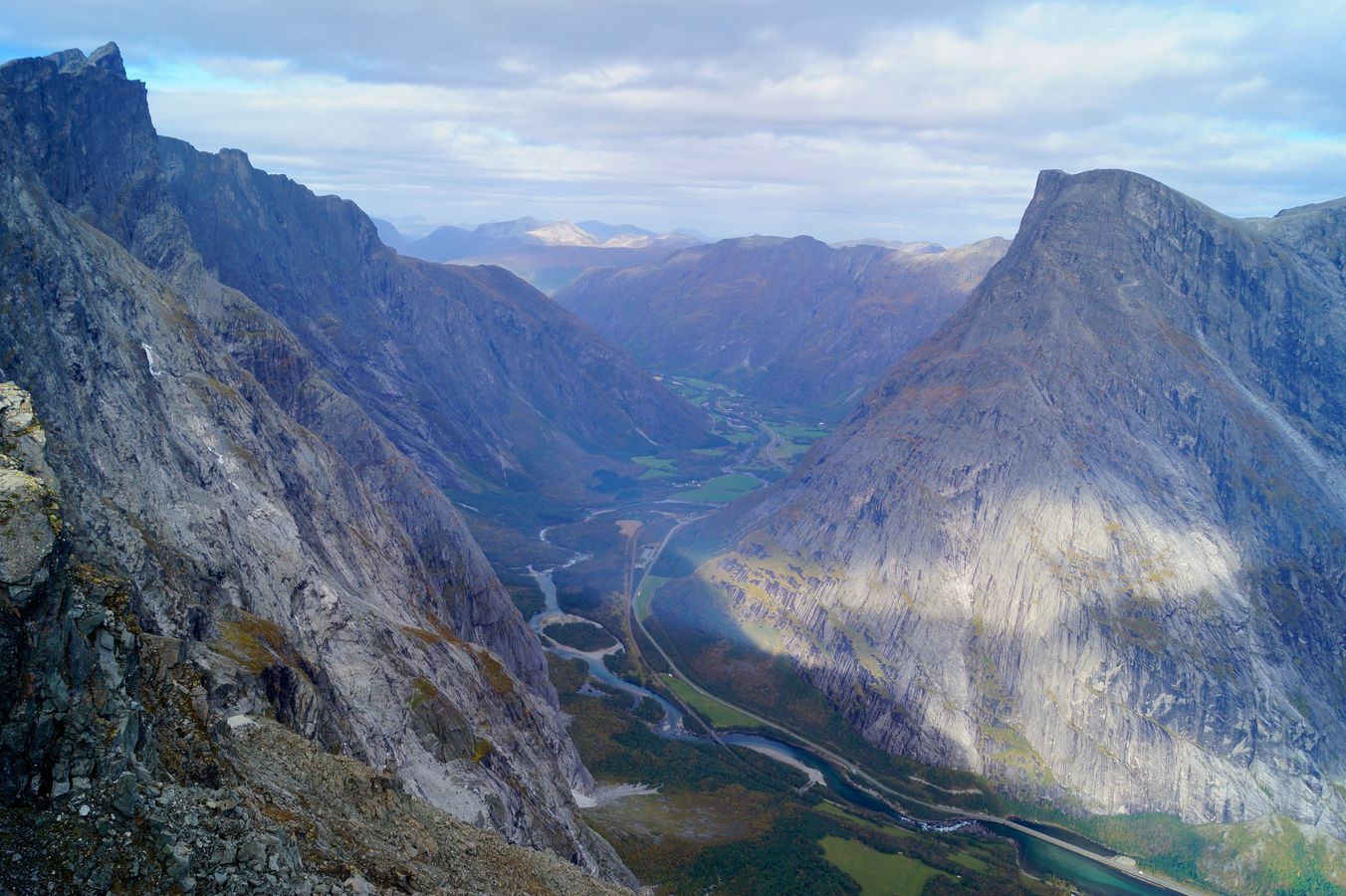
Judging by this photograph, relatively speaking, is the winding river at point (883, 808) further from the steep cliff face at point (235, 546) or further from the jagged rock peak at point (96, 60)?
the jagged rock peak at point (96, 60)

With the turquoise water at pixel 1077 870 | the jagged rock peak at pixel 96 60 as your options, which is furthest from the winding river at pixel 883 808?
the jagged rock peak at pixel 96 60

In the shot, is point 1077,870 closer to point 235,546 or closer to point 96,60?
point 235,546

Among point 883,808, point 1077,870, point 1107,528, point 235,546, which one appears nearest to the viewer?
point 235,546

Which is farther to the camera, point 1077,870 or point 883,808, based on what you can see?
point 883,808

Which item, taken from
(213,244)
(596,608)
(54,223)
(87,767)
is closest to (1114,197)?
(596,608)

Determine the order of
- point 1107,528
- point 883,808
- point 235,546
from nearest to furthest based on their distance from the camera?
point 235,546, point 883,808, point 1107,528

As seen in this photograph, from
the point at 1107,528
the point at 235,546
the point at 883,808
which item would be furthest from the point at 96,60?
the point at 1107,528

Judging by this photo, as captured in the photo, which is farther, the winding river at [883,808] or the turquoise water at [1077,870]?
the winding river at [883,808]
